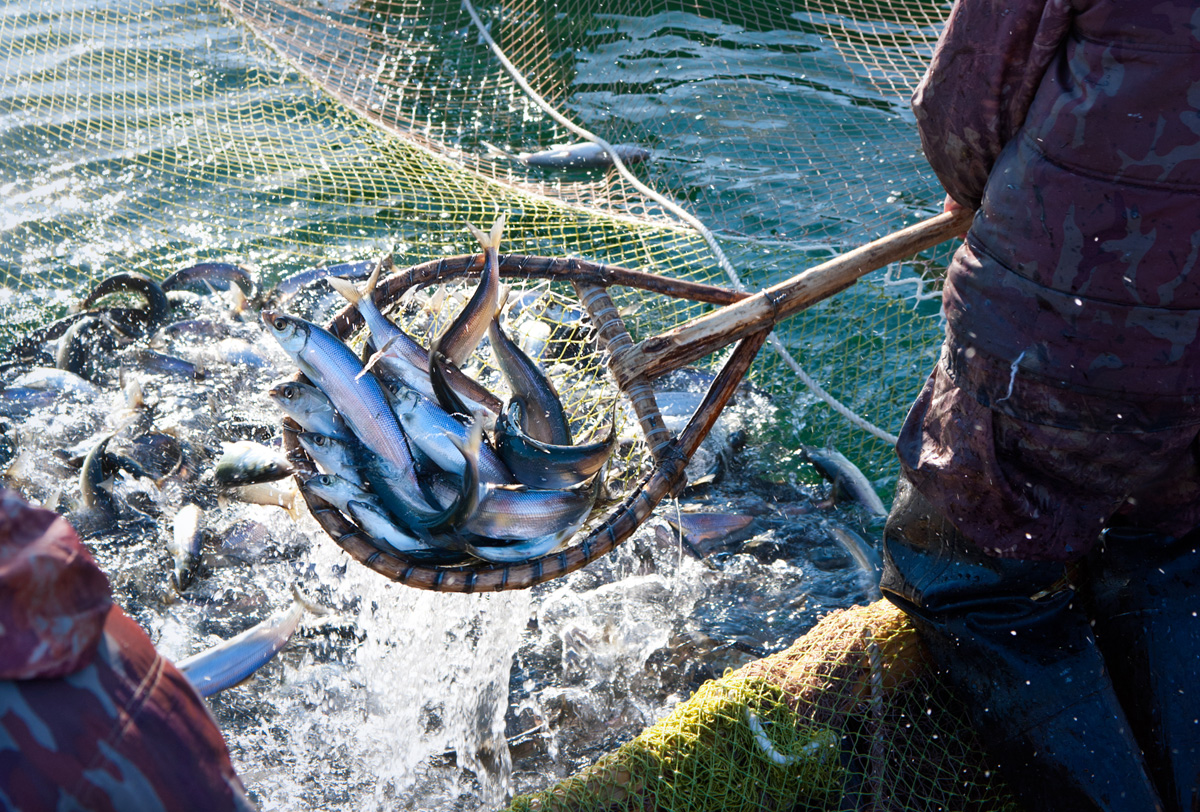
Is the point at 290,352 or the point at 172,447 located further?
the point at 172,447

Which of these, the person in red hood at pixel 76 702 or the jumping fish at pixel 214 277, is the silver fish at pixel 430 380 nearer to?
the person in red hood at pixel 76 702

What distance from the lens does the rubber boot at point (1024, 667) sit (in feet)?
7.37

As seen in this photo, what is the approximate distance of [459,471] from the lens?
3.00 meters

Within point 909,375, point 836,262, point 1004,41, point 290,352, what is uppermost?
point 1004,41

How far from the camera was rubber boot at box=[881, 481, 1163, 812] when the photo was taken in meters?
2.25

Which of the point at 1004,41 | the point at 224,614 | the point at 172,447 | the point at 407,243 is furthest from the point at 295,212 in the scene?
the point at 1004,41

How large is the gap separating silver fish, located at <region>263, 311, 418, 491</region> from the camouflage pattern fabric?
177 centimetres

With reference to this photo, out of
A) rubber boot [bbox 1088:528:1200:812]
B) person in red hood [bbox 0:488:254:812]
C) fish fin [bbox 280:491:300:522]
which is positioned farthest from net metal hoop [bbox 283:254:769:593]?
person in red hood [bbox 0:488:254:812]

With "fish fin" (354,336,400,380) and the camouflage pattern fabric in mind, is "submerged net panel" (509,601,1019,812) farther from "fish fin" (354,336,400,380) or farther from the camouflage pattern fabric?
"fish fin" (354,336,400,380)

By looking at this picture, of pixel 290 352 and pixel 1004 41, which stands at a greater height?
pixel 1004 41

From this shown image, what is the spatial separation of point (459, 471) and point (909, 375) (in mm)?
3279

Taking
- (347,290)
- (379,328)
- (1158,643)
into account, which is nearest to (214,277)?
(347,290)

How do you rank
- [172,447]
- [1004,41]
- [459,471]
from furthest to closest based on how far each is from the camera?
[172,447]
[459,471]
[1004,41]

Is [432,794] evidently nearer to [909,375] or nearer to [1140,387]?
[1140,387]
